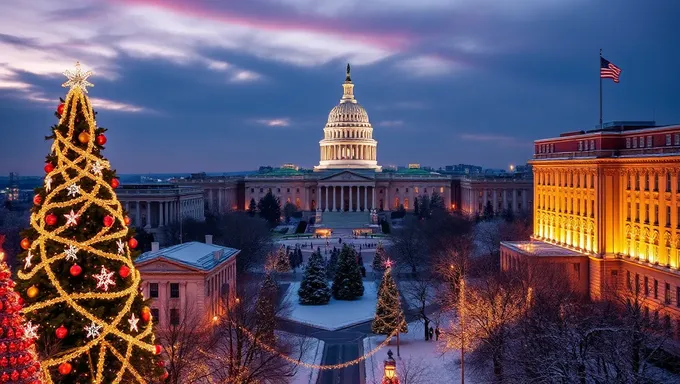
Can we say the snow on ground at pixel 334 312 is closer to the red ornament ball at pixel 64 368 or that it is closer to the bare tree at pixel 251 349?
the bare tree at pixel 251 349

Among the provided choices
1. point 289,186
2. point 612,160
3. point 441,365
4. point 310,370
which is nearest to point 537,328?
point 441,365

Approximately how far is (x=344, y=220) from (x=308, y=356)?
82027mm

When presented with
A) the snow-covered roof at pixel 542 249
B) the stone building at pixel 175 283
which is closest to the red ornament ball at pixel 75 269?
the stone building at pixel 175 283

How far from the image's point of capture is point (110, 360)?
15609mm

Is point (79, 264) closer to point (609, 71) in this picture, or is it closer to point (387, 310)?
point (387, 310)

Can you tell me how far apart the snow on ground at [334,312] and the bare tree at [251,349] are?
610cm

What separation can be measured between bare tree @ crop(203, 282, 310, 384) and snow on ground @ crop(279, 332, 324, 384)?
175mm

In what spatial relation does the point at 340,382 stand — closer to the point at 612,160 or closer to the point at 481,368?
the point at 481,368

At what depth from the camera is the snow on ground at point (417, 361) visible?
3203 cm

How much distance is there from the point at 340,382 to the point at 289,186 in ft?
383

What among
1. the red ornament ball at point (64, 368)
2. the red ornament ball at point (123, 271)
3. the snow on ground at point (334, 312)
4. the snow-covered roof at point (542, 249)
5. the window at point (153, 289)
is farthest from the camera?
the snow-covered roof at point (542, 249)

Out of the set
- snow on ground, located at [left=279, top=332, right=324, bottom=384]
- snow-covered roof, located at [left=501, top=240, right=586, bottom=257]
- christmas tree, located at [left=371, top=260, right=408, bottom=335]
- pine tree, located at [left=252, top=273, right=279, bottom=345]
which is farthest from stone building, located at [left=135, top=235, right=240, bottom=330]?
snow-covered roof, located at [left=501, top=240, right=586, bottom=257]

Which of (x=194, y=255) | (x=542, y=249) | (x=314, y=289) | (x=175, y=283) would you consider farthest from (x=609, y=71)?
(x=175, y=283)

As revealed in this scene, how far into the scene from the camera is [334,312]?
4884 cm
